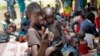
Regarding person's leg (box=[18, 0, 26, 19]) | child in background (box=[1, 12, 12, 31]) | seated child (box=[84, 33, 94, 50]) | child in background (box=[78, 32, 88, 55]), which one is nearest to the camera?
child in background (box=[78, 32, 88, 55])

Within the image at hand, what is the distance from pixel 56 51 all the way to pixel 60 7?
1.32 meters

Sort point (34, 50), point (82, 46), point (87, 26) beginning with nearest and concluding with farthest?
point (34, 50)
point (82, 46)
point (87, 26)

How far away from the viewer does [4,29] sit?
2574 mm

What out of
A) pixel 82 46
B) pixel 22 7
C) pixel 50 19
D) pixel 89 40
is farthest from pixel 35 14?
pixel 22 7

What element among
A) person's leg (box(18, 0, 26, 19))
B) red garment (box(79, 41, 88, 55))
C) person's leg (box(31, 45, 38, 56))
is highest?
person's leg (box(18, 0, 26, 19))

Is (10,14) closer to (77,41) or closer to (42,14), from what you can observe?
(77,41)

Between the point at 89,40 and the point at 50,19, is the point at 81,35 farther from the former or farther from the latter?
the point at 50,19

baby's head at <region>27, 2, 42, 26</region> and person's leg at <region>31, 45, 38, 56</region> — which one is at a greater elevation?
baby's head at <region>27, 2, 42, 26</region>

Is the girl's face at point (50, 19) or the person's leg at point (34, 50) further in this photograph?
the girl's face at point (50, 19)

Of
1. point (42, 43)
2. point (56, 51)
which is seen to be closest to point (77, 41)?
point (56, 51)

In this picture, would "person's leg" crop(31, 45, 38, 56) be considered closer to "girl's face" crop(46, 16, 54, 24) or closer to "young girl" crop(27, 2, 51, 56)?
"young girl" crop(27, 2, 51, 56)

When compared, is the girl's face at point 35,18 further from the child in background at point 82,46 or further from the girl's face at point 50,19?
the child in background at point 82,46

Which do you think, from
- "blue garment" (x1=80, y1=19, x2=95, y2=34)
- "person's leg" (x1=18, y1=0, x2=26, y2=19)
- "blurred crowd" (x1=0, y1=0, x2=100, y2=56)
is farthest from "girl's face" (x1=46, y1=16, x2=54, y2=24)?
"person's leg" (x1=18, y1=0, x2=26, y2=19)

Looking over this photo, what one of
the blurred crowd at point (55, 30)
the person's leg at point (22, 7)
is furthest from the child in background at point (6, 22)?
the person's leg at point (22, 7)
